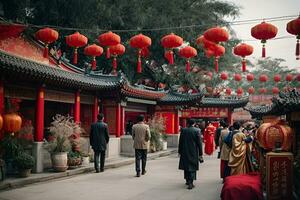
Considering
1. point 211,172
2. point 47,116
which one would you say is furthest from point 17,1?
point 211,172

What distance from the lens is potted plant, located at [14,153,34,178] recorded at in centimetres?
933

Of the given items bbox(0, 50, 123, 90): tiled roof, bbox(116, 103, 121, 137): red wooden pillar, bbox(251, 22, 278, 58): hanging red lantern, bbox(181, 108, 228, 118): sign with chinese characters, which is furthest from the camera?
bbox(181, 108, 228, 118): sign with chinese characters

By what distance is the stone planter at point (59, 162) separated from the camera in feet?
34.9

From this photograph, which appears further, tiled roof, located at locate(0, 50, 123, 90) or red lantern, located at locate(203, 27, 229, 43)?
tiled roof, located at locate(0, 50, 123, 90)

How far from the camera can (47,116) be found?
16375mm

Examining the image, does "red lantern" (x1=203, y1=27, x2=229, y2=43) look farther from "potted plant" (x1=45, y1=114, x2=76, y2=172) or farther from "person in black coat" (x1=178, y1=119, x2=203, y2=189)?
"potted plant" (x1=45, y1=114, x2=76, y2=172)

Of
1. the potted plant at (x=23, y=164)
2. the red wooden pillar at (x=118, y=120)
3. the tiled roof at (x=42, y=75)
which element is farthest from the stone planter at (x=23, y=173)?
the red wooden pillar at (x=118, y=120)

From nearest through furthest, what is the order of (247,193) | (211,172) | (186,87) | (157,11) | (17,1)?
(247,193), (211,172), (17,1), (157,11), (186,87)

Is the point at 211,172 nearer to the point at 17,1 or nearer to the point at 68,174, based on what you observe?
the point at 68,174

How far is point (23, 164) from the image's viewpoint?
932 cm

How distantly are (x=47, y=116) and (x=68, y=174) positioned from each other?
6.41 m

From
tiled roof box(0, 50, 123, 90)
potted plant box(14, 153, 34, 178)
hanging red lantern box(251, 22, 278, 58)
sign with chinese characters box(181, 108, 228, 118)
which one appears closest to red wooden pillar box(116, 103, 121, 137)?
tiled roof box(0, 50, 123, 90)

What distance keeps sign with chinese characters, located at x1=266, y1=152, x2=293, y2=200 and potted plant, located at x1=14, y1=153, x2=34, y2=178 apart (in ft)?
20.0

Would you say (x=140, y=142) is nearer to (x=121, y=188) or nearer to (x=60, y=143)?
(x=121, y=188)
